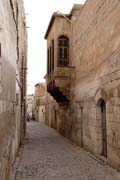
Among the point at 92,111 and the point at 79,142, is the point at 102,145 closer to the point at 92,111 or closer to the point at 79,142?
the point at 92,111

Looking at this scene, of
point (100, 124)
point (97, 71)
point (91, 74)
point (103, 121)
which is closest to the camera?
point (103, 121)

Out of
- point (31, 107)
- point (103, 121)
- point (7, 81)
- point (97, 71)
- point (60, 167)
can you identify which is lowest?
point (60, 167)

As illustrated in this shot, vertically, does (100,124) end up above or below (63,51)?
below

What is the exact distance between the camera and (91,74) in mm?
10523

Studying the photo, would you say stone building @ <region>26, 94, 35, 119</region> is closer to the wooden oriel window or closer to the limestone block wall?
the wooden oriel window

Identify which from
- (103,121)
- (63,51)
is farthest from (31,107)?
(103,121)

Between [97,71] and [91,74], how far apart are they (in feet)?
3.20

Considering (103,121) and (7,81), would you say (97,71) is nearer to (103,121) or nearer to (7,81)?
(103,121)

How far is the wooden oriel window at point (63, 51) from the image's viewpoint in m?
15.8

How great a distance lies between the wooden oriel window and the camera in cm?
1579

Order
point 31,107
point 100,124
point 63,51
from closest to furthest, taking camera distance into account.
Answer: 1. point 100,124
2. point 63,51
3. point 31,107

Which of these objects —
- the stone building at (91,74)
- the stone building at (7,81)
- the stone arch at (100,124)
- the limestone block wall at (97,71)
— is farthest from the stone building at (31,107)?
the stone building at (7,81)

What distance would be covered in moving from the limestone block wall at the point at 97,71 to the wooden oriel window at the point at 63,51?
193cm

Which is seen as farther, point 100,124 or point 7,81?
point 100,124
